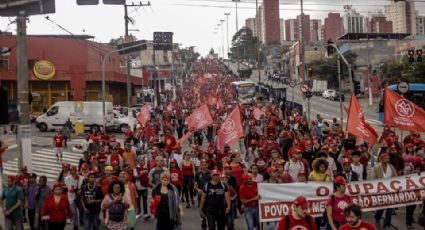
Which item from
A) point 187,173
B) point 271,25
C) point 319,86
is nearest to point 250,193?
point 187,173

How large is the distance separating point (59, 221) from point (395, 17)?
166385 mm

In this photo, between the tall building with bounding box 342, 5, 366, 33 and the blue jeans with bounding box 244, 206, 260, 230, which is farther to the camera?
the tall building with bounding box 342, 5, 366, 33

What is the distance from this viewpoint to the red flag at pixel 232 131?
18438 mm

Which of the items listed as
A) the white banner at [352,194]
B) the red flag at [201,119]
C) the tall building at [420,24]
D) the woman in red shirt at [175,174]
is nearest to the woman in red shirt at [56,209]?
the woman in red shirt at [175,174]

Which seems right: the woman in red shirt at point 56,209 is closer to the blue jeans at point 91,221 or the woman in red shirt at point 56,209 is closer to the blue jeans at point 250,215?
the blue jeans at point 91,221

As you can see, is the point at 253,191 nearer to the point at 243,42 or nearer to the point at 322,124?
the point at 322,124

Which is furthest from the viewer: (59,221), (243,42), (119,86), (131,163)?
(243,42)

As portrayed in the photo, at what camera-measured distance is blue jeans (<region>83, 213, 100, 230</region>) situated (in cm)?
1249

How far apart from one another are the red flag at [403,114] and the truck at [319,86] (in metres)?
64.6

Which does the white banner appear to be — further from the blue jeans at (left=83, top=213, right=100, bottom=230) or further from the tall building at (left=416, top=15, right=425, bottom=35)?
the tall building at (left=416, top=15, right=425, bottom=35)

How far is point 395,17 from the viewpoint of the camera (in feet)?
549

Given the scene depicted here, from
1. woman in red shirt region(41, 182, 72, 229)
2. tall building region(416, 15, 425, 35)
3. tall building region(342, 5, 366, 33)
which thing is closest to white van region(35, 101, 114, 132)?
woman in red shirt region(41, 182, 72, 229)

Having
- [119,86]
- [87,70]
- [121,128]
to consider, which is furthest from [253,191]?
[119,86]

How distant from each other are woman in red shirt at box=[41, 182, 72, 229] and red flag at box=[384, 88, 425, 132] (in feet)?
28.9
